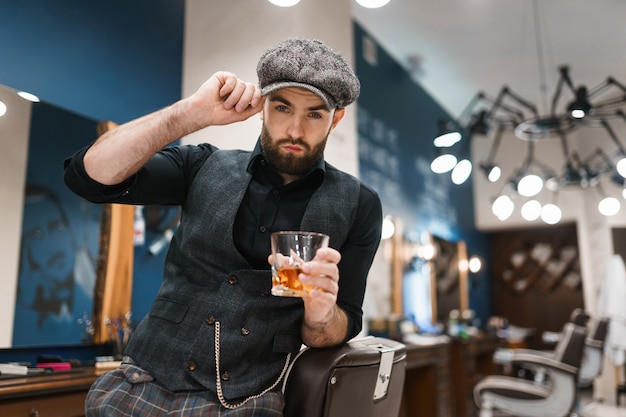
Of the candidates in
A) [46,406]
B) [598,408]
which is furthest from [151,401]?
[598,408]

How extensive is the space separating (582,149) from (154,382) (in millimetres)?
8046

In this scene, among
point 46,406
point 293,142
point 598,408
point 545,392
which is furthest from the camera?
point 598,408

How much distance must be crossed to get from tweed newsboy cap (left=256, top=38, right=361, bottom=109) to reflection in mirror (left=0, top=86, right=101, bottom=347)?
1714mm

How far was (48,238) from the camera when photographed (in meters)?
2.47

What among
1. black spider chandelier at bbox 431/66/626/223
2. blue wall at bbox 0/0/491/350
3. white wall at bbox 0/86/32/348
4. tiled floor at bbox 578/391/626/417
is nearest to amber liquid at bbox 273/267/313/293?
white wall at bbox 0/86/32/348

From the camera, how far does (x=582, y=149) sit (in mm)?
7762

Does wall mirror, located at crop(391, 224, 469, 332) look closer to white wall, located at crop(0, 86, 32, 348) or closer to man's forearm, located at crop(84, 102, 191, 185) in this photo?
white wall, located at crop(0, 86, 32, 348)

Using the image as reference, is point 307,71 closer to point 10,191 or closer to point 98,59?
point 10,191

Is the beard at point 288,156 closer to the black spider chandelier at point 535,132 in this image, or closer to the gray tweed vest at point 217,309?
the gray tweed vest at point 217,309

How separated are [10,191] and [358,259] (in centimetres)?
183

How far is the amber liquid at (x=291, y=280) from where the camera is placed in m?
1.00

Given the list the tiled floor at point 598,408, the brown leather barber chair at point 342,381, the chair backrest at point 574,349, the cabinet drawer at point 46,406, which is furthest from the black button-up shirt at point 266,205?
the tiled floor at point 598,408

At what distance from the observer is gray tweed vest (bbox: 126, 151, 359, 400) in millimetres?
1083

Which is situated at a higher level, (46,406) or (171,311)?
(171,311)
